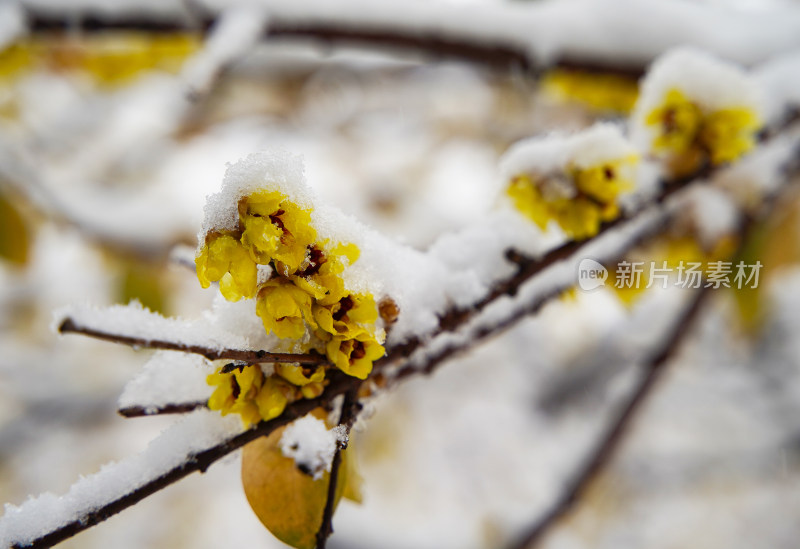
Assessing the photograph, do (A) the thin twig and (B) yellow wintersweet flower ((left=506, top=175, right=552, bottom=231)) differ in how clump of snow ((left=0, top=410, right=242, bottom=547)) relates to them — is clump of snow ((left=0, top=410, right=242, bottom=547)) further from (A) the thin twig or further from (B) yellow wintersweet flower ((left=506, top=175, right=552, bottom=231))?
(B) yellow wintersweet flower ((left=506, top=175, right=552, bottom=231))

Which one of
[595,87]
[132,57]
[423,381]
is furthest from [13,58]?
[423,381]

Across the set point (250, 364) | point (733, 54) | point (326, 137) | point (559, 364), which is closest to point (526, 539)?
point (250, 364)

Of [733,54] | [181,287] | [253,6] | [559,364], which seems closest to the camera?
[253,6]

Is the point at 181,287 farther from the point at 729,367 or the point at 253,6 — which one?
the point at 729,367

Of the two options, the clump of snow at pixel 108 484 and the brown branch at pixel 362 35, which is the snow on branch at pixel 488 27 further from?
the clump of snow at pixel 108 484

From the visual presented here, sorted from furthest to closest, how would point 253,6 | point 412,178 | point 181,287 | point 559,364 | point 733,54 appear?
point 412,178 < point 559,364 < point 181,287 < point 733,54 < point 253,6

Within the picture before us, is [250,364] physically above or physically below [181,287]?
below

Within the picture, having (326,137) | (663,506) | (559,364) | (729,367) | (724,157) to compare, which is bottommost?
(724,157)

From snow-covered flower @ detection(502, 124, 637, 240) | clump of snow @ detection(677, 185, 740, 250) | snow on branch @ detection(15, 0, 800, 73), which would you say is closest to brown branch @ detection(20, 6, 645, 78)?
snow on branch @ detection(15, 0, 800, 73)
